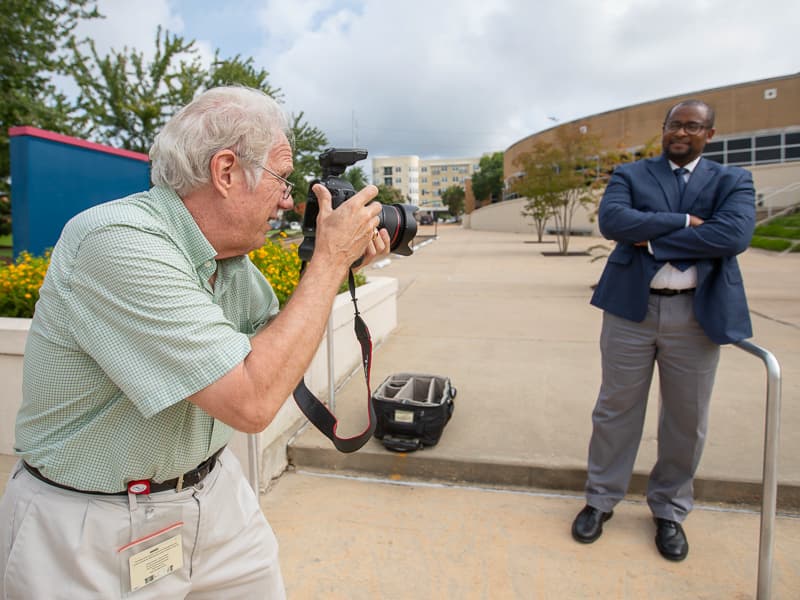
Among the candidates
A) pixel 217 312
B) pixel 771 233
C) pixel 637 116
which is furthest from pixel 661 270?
pixel 637 116

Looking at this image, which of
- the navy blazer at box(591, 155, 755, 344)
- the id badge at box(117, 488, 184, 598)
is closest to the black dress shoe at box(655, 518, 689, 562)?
the navy blazer at box(591, 155, 755, 344)

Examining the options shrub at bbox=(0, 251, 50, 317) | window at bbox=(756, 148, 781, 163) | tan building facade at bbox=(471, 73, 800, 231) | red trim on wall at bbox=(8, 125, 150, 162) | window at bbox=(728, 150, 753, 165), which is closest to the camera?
shrub at bbox=(0, 251, 50, 317)

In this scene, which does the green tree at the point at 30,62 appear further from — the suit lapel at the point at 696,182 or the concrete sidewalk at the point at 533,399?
the suit lapel at the point at 696,182

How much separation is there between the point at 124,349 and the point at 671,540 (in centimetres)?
241

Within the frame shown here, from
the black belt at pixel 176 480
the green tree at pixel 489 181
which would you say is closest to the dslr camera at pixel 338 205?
the black belt at pixel 176 480

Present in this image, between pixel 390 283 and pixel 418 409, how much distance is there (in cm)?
309

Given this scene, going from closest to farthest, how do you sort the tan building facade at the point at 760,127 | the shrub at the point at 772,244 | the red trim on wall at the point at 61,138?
the red trim on wall at the point at 61,138 → the shrub at the point at 772,244 → the tan building facade at the point at 760,127

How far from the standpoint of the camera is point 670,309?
2.49m

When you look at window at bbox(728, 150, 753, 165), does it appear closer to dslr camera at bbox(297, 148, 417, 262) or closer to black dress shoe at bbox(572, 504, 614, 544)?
black dress shoe at bbox(572, 504, 614, 544)

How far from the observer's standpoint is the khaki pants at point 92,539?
1191mm

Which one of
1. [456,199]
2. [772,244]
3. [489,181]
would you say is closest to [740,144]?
[772,244]

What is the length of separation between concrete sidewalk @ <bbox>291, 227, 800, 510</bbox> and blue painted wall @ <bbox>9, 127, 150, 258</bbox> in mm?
3375

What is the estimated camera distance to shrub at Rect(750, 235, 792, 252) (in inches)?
682

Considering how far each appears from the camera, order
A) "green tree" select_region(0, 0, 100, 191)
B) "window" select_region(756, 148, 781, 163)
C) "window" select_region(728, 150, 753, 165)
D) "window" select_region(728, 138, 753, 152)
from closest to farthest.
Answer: "green tree" select_region(0, 0, 100, 191)
"window" select_region(756, 148, 781, 163)
"window" select_region(728, 138, 753, 152)
"window" select_region(728, 150, 753, 165)
